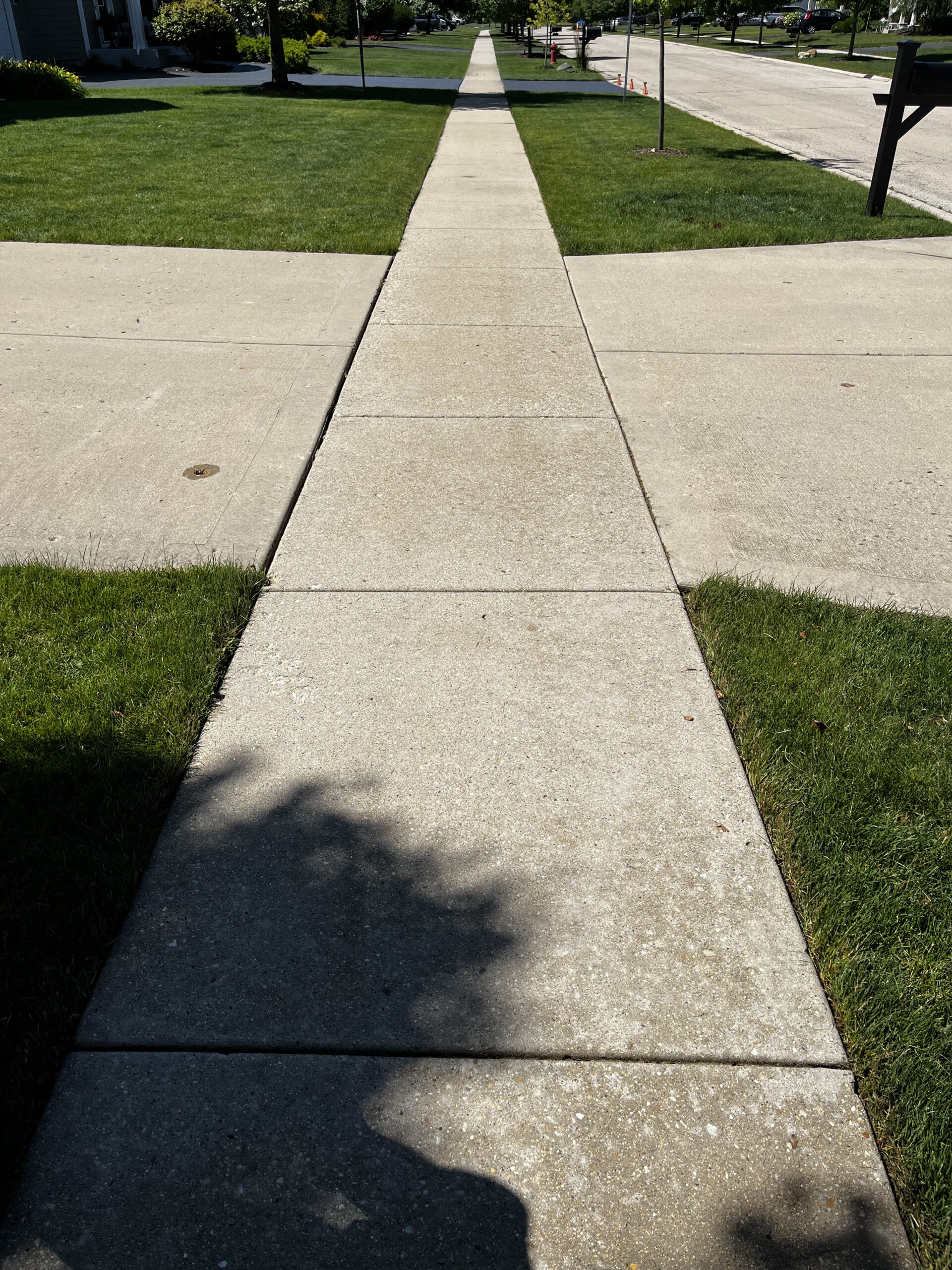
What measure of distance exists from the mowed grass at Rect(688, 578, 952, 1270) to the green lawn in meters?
33.9

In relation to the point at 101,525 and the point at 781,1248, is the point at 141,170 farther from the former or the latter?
the point at 781,1248

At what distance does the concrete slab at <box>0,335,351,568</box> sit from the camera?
4449 millimetres

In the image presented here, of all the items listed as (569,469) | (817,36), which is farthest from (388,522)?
(817,36)

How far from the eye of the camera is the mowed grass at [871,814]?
2.16 metres

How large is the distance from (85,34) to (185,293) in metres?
32.0

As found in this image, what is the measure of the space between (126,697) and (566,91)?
29755mm

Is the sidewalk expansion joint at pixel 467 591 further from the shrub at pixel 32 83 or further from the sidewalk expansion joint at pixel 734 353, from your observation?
the shrub at pixel 32 83

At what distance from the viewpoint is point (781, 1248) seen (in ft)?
6.21

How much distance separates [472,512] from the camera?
470 cm

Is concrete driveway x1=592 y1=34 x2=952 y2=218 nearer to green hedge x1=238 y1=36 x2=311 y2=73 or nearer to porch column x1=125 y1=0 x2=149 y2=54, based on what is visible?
green hedge x1=238 y1=36 x2=311 y2=73

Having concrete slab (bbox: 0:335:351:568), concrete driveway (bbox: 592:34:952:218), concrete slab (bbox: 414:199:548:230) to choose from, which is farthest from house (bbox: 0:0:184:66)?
concrete slab (bbox: 0:335:351:568)

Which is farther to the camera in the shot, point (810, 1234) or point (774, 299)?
point (774, 299)

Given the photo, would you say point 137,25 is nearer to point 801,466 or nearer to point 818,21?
point 801,466

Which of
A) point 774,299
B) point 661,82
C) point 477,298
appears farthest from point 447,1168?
point 661,82
